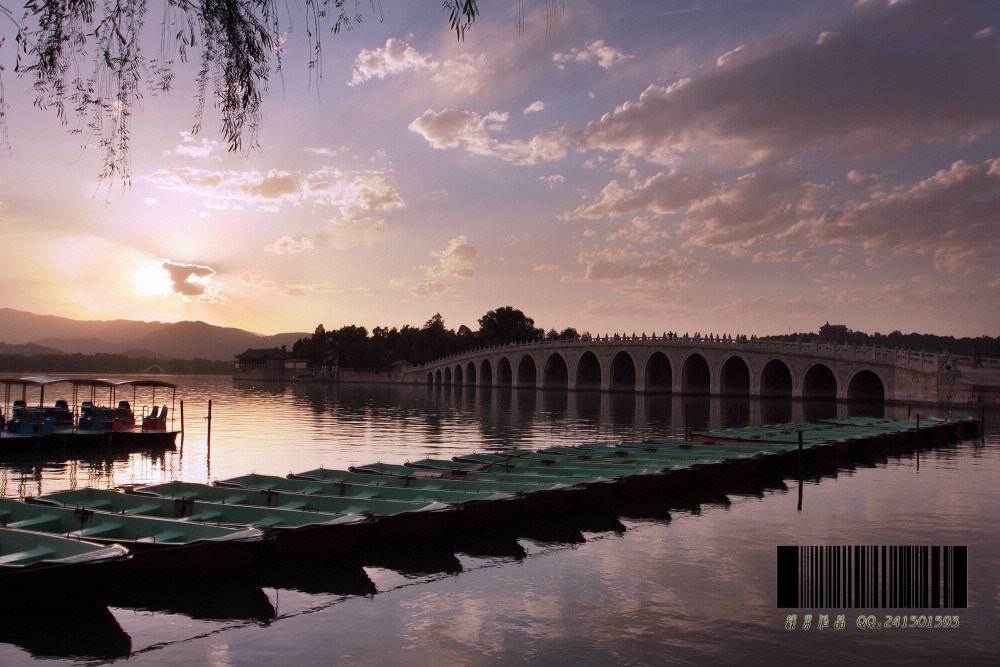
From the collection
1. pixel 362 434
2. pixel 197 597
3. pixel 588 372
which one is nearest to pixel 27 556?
pixel 197 597

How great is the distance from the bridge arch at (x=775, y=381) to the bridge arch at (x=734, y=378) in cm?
291

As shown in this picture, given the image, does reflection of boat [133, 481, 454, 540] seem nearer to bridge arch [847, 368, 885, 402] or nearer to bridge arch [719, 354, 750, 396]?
bridge arch [847, 368, 885, 402]

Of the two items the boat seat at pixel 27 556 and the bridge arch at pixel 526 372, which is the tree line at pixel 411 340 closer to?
the bridge arch at pixel 526 372

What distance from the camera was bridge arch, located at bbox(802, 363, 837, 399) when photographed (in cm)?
6525

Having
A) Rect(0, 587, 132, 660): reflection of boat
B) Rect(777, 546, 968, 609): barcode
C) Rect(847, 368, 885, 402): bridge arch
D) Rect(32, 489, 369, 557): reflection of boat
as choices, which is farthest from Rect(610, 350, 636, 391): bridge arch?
Rect(0, 587, 132, 660): reflection of boat

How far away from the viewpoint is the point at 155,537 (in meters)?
11.3

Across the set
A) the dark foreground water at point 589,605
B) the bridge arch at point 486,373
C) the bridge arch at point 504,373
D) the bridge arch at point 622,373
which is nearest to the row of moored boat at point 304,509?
the dark foreground water at point 589,605

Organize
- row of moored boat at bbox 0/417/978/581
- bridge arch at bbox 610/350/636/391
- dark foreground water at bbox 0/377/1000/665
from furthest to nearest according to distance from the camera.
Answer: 1. bridge arch at bbox 610/350/636/391
2. row of moored boat at bbox 0/417/978/581
3. dark foreground water at bbox 0/377/1000/665

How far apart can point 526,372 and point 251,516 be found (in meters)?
96.7

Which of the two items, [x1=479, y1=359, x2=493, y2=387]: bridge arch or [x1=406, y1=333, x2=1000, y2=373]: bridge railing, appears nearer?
[x1=406, y1=333, x2=1000, y2=373]: bridge railing

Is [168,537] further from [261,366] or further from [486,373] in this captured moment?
[261,366]

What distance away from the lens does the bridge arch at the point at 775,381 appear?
226 ft

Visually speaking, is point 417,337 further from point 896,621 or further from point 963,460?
point 896,621

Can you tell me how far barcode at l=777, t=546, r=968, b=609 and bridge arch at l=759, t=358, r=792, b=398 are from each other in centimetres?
5733
